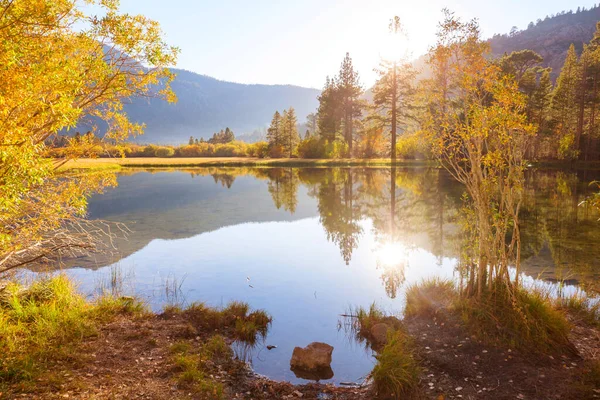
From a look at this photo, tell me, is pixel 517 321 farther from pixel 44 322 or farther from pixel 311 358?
pixel 44 322

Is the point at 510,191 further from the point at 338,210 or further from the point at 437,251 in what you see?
the point at 338,210

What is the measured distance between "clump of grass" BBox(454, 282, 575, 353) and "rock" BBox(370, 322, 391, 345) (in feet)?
5.40

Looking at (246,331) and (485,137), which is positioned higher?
(485,137)

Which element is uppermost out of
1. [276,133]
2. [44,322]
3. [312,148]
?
[276,133]

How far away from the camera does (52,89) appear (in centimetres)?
623

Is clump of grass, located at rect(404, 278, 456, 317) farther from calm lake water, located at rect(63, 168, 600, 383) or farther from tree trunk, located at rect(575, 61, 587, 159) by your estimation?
tree trunk, located at rect(575, 61, 587, 159)

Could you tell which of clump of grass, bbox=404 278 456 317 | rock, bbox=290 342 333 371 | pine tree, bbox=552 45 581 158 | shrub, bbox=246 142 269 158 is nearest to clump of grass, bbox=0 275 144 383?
rock, bbox=290 342 333 371

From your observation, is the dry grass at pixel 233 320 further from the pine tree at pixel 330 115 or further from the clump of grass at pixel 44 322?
the pine tree at pixel 330 115

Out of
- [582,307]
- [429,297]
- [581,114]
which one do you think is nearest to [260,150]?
[581,114]

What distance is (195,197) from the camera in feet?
114

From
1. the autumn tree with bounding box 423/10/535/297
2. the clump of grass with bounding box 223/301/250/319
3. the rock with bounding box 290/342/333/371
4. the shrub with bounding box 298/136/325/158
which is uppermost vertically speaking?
the shrub with bounding box 298/136/325/158

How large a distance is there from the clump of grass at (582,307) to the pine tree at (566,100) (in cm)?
5160

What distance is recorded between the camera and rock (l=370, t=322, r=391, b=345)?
8.39 meters

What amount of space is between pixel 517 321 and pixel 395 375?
2.81 m
